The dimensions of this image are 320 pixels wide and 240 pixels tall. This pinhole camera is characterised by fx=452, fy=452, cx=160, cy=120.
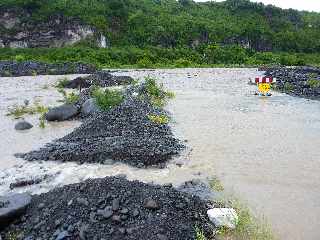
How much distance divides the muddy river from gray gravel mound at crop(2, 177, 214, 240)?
1529mm

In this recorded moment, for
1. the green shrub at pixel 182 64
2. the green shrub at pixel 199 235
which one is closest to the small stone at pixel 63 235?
the green shrub at pixel 199 235

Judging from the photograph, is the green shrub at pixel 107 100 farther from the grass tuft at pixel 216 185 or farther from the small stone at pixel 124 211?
the small stone at pixel 124 211

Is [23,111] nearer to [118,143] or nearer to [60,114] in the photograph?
[60,114]

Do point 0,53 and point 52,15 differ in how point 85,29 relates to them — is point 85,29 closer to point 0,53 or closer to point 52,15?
point 52,15

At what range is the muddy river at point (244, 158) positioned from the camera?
9023 mm

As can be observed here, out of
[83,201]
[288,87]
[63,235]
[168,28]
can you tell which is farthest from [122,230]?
[168,28]

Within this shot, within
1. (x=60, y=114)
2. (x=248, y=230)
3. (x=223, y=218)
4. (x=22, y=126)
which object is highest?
(x=223, y=218)

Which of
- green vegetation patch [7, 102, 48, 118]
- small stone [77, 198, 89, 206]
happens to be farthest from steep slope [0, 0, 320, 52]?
small stone [77, 198, 89, 206]

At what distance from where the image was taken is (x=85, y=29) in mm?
71625

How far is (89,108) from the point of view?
1764 centimetres

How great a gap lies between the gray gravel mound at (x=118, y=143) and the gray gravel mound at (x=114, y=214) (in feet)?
9.71

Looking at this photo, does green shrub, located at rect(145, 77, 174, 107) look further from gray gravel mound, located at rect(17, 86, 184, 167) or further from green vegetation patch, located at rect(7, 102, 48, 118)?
gray gravel mound, located at rect(17, 86, 184, 167)

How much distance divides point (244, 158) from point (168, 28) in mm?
65931

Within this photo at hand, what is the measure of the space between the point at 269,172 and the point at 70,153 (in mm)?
5076
